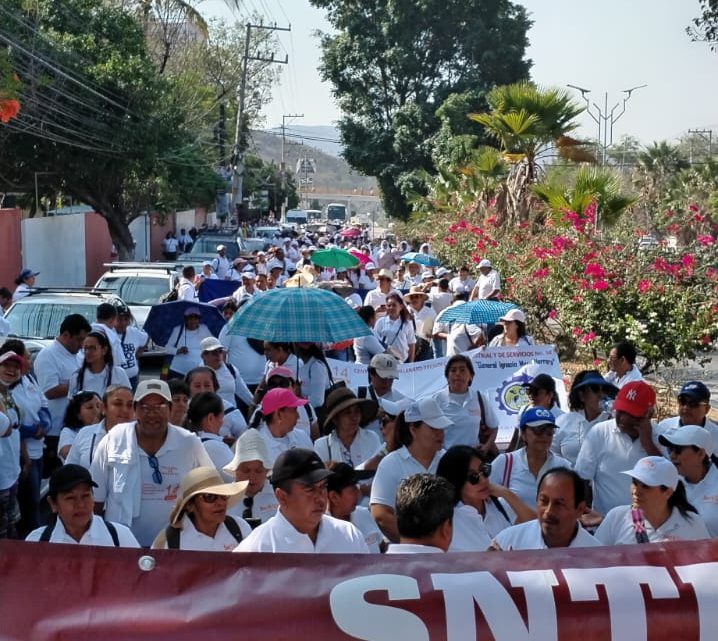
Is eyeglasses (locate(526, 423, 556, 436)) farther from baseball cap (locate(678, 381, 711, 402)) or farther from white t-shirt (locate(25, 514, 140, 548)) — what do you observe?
white t-shirt (locate(25, 514, 140, 548))

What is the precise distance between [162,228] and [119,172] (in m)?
21.2

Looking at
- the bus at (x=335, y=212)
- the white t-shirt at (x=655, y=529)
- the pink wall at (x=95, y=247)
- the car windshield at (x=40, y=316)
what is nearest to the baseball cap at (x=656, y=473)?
the white t-shirt at (x=655, y=529)

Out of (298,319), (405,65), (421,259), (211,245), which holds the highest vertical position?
(405,65)

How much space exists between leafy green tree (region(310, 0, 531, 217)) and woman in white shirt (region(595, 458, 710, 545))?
148ft

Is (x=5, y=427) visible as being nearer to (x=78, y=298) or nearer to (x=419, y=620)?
(x=419, y=620)

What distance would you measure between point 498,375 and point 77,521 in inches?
222

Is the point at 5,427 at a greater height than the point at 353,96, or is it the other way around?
the point at 353,96

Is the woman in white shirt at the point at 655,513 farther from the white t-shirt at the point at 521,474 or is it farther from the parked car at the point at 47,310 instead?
the parked car at the point at 47,310

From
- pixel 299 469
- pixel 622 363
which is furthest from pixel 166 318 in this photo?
pixel 299 469

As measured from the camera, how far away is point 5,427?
7492 mm

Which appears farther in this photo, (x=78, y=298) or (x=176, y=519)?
(x=78, y=298)

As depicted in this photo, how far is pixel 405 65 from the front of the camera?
52.1m

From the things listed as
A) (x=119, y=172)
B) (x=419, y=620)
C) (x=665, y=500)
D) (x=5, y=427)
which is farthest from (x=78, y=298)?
(x=119, y=172)

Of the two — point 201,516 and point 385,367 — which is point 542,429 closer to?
point 201,516
